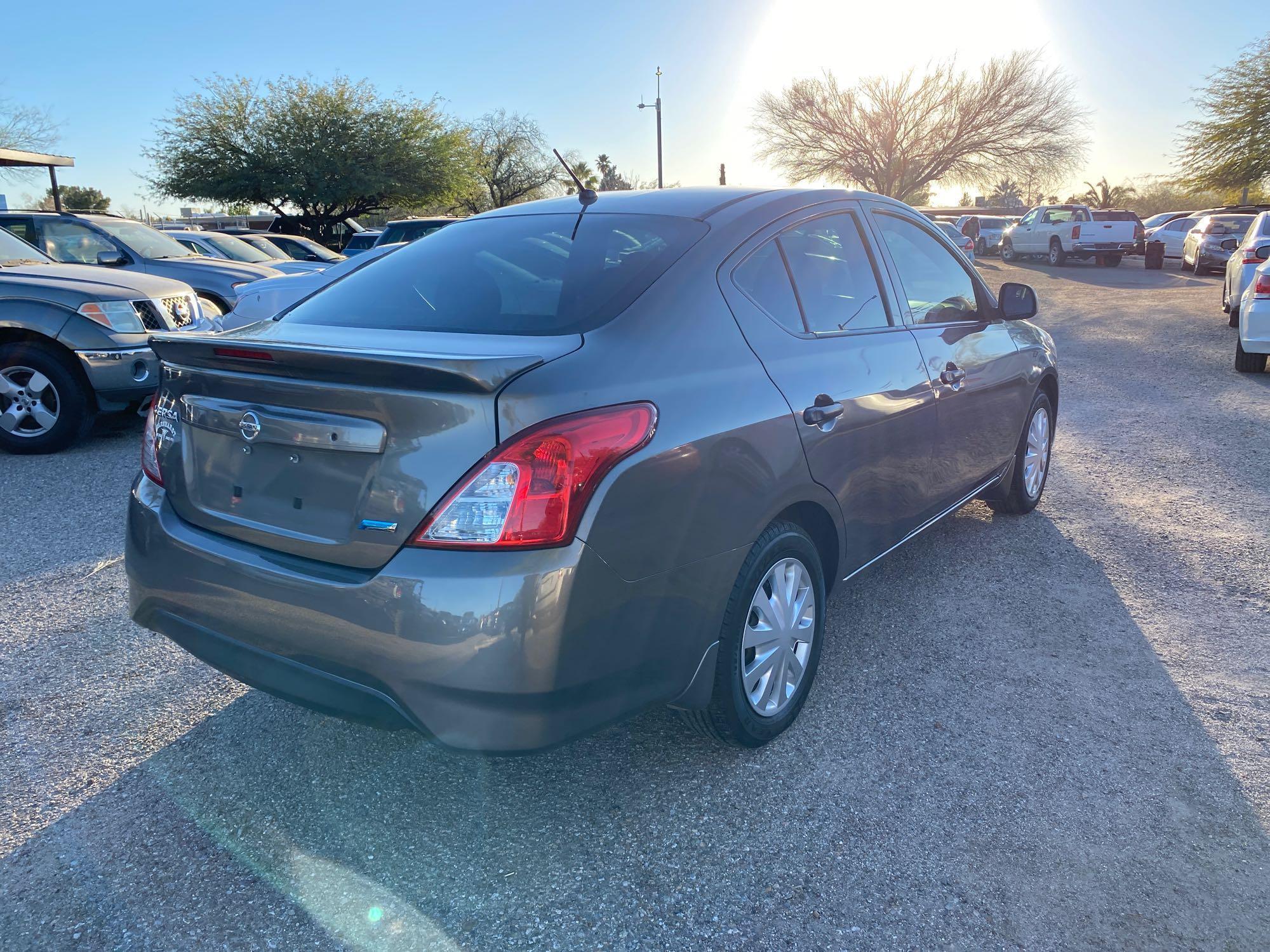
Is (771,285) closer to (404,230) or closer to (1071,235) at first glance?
(404,230)

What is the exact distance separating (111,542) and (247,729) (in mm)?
2342

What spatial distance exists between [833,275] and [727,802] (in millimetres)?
1803

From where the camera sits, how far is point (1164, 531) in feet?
16.2

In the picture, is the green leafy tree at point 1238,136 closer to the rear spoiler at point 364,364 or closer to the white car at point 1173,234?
the white car at point 1173,234

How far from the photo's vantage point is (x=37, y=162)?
37.4 ft

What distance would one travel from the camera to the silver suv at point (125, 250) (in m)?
9.63

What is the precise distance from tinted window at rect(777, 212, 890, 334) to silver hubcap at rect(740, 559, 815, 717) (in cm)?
83

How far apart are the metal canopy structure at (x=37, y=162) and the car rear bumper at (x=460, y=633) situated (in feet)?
35.5

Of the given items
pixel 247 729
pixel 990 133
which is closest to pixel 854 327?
pixel 247 729

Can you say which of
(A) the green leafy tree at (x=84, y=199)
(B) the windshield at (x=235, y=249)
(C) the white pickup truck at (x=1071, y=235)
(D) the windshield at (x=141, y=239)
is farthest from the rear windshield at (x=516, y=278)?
(A) the green leafy tree at (x=84, y=199)

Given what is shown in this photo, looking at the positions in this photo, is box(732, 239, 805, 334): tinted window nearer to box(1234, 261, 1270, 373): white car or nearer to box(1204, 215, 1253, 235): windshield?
box(1234, 261, 1270, 373): white car

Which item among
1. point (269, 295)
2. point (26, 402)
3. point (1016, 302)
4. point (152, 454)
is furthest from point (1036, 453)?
point (26, 402)

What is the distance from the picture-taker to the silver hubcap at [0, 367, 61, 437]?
21.4ft

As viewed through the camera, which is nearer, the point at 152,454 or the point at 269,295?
the point at 152,454
